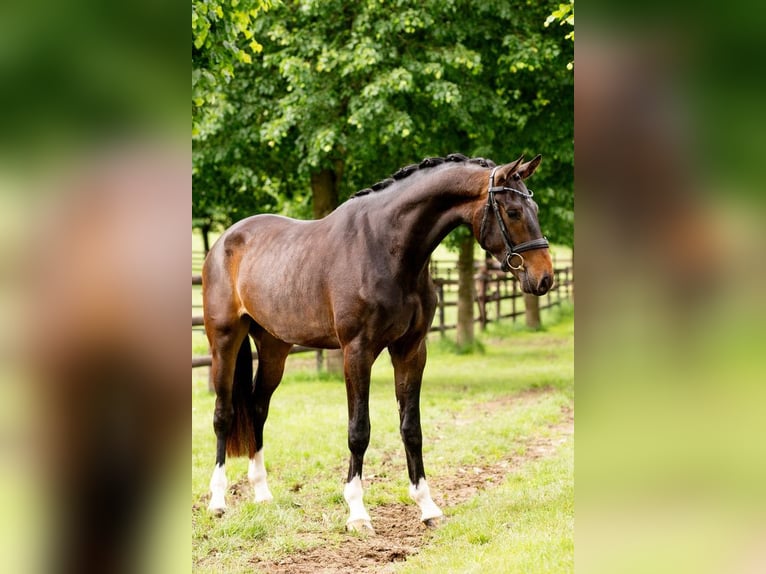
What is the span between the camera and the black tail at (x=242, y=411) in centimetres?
580

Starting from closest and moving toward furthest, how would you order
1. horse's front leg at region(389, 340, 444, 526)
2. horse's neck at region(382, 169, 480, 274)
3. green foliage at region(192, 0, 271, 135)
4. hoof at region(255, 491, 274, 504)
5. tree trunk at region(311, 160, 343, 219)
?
horse's neck at region(382, 169, 480, 274)
horse's front leg at region(389, 340, 444, 526)
hoof at region(255, 491, 274, 504)
green foliage at region(192, 0, 271, 135)
tree trunk at region(311, 160, 343, 219)

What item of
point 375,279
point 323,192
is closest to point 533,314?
point 323,192

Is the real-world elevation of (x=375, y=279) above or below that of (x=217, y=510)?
above

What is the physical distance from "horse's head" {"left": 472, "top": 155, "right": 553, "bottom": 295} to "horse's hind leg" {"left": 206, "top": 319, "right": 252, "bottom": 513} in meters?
2.38

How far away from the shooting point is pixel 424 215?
475cm

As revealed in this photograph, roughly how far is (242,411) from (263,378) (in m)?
0.31

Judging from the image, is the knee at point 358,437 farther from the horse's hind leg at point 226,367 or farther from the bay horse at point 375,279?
the horse's hind leg at point 226,367

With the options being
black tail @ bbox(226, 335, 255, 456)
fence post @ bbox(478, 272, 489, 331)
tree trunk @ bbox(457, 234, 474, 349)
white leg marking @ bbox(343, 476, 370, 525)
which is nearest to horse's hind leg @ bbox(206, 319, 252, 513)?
black tail @ bbox(226, 335, 255, 456)

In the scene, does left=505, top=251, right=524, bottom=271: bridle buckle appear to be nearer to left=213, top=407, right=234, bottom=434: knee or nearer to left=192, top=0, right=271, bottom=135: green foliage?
left=213, top=407, right=234, bottom=434: knee

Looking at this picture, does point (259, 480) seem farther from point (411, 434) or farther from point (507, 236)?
point (507, 236)

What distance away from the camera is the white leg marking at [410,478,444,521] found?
4.88m

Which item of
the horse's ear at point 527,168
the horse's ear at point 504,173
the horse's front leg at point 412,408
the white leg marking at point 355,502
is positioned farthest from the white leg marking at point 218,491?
the horse's ear at point 527,168
